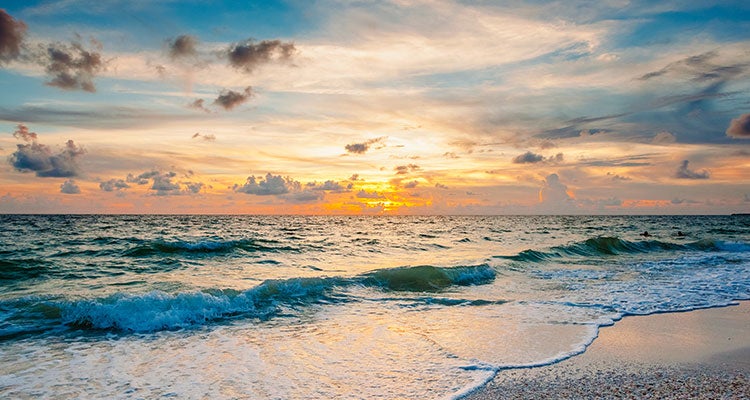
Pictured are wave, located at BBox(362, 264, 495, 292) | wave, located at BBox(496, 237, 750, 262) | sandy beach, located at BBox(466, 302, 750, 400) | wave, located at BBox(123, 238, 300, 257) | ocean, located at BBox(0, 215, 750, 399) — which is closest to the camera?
sandy beach, located at BBox(466, 302, 750, 400)

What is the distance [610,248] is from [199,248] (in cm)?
2956

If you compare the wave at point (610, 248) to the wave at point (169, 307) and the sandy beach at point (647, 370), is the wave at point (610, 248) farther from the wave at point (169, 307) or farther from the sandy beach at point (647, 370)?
the sandy beach at point (647, 370)

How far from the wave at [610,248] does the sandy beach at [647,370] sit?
1714cm

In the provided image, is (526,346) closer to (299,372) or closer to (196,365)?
(299,372)

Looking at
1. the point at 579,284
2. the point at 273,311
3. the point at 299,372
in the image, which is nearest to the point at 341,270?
the point at 273,311

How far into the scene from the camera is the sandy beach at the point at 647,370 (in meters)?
6.38

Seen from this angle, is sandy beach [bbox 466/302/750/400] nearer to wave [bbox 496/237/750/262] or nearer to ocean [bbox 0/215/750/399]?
ocean [bbox 0/215/750/399]

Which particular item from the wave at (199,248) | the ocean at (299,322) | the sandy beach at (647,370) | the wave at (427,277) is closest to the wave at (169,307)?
the ocean at (299,322)

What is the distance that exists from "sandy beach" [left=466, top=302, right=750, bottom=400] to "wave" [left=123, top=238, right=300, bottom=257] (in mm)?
22116

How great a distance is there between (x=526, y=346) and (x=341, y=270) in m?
12.2

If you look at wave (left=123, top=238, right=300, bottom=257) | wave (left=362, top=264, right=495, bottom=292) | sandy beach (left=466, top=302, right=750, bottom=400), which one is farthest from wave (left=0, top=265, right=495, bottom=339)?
wave (left=123, top=238, right=300, bottom=257)

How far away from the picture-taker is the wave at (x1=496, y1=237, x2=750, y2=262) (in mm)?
28703

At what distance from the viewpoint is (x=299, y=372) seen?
285 inches

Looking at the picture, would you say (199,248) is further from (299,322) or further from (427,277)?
(299,322)
